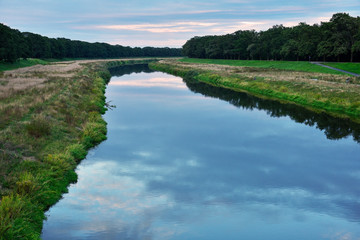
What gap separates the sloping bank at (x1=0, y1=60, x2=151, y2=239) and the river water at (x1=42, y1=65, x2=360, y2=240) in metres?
0.68

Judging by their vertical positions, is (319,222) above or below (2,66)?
below

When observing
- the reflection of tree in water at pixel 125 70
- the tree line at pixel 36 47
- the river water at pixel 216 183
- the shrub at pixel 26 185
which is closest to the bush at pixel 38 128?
the river water at pixel 216 183

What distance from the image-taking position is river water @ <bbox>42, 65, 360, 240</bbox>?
12008mm

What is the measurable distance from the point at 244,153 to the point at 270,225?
8.66 metres

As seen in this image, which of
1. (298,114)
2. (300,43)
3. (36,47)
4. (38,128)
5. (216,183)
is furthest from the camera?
(36,47)

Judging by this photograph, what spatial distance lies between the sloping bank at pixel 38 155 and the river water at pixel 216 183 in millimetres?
677

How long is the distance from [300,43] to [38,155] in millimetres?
83751

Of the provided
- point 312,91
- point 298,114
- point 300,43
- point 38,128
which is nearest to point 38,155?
point 38,128

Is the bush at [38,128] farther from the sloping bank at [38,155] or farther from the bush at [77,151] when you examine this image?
the bush at [77,151]

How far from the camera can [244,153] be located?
2070 cm

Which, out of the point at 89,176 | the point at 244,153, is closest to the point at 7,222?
the point at 89,176

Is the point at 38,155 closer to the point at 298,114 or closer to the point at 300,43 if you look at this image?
the point at 298,114

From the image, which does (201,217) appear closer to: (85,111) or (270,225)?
(270,225)

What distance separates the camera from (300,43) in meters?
87.2
